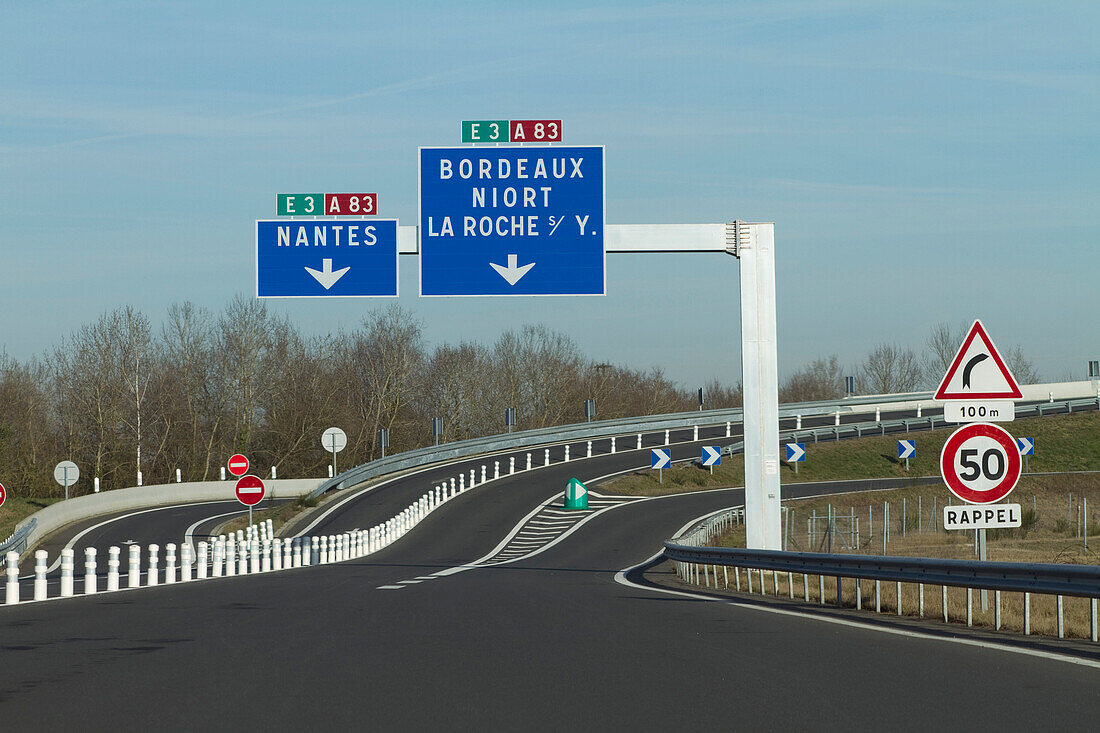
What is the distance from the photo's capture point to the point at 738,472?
226 feet

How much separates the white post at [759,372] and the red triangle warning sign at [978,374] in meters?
11.4

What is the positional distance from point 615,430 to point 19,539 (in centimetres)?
4439

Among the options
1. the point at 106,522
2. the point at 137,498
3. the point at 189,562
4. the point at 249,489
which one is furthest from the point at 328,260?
the point at 137,498

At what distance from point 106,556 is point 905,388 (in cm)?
10956

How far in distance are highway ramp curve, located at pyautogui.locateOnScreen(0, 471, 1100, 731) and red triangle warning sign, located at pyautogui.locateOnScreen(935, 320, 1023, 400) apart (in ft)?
8.91

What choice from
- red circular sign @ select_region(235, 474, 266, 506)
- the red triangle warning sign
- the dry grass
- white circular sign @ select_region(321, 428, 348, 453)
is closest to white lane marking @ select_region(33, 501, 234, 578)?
red circular sign @ select_region(235, 474, 266, 506)

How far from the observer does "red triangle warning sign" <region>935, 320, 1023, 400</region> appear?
13.7m

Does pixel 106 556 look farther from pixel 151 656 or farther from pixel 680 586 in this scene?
pixel 151 656

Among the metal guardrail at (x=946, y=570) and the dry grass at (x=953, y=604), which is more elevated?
the metal guardrail at (x=946, y=570)

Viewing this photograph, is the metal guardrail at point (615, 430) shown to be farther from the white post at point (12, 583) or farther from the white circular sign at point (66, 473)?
the white post at point (12, 583)

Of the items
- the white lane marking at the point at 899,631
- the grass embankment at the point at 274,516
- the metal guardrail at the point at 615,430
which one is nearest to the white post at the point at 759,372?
the white lane marking at the point at 899,631

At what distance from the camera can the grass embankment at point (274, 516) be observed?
2061 inches

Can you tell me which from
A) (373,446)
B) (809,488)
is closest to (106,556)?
(809,488)

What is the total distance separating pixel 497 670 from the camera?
9688 mm
